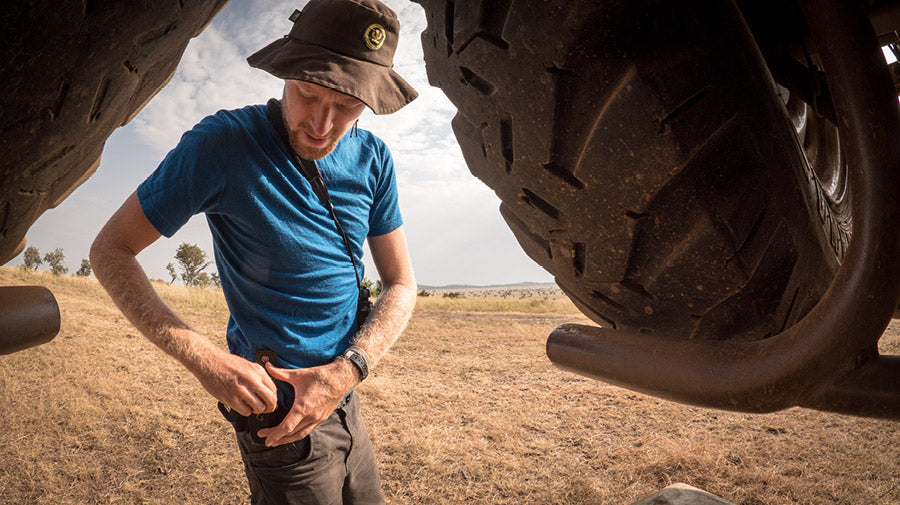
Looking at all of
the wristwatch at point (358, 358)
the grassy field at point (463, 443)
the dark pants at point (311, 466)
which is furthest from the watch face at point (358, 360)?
the grassy field at point (463, 443)

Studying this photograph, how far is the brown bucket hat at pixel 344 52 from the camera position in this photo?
1.50m

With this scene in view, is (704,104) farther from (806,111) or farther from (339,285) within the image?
(339,285)

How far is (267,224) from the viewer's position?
1603 millimetres

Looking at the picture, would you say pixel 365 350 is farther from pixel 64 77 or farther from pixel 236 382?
pixel 64 77

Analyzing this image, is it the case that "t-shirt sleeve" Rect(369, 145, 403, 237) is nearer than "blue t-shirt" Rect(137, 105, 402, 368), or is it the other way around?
"blue t-shirt" Rect(137, 105, 402, 368)

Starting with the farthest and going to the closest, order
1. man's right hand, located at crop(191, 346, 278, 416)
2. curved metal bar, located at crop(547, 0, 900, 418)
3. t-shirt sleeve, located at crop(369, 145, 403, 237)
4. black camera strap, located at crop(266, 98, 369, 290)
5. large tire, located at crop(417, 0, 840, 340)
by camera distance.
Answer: t-shirt sleeve, located at crop(369, 145, 403, 237) → black camera strap, located at crop(266, 98, 369, 290) → man's right hand, located at crop(191, 346, 278, 416) → large tire, located at crop(417, 0, 840, 340) → curved metal bar, located at crop(547, 0, 900, 418)

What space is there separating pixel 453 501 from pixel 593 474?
0.77 meters

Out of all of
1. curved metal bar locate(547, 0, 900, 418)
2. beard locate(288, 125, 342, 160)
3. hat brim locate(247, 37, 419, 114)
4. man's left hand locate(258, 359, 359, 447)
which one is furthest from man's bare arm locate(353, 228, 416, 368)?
curved metal bar locate(547, 0, 900, 418)

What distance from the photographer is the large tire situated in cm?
70

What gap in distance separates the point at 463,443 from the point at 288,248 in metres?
1.95

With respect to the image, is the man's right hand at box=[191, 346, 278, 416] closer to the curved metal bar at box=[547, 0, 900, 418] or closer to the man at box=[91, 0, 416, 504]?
the man at box=[91, 0, 416, 504]

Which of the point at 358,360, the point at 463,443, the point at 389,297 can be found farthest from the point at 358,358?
the point at 463,443

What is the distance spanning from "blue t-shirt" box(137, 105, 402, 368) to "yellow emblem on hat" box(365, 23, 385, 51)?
42 cm

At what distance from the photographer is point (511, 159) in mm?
893
